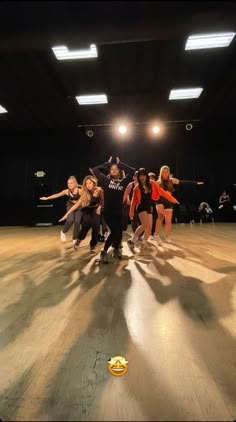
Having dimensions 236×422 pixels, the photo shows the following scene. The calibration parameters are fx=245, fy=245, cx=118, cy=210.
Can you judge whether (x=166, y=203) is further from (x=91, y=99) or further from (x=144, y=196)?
(x=91, y=99)

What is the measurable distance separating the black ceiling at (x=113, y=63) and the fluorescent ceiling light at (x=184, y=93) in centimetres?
18

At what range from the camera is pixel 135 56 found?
17.4 ft

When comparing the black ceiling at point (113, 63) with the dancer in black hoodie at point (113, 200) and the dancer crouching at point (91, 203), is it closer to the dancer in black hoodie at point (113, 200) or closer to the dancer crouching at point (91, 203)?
the dancer in black hoodie at point (113, 200)

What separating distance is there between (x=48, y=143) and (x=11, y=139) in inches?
65.5

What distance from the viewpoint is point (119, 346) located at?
3.83 ft

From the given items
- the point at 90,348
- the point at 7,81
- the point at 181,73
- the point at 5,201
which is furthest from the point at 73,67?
the point at 5,201

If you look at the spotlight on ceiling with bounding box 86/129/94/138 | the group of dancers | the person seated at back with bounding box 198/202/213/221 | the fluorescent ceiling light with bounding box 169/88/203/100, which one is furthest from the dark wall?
the group of dancers

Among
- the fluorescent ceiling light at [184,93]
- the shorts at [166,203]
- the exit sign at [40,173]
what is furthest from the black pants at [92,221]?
the exit sign at [40,173]

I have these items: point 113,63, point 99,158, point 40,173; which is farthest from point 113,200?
point 40,173

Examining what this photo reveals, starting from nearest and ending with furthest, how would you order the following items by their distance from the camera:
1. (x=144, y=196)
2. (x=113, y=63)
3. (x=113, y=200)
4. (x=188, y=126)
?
(x=113, y=200) < (x=144, y=196) < (x=113, y=63) < (x=188, y=126)

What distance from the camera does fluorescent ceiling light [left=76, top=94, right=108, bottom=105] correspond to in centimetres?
720

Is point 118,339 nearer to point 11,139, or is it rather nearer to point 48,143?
point 48,143

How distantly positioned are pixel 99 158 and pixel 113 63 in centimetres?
518

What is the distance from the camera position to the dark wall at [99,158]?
34.0 ft
